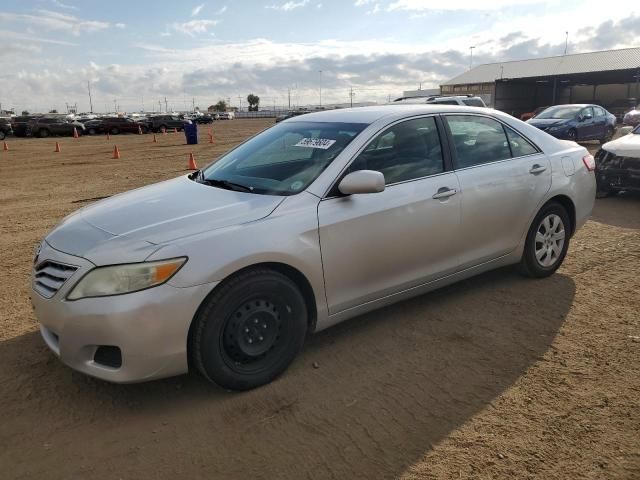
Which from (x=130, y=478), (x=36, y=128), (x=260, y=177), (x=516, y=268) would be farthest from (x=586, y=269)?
(x=36, y=128)

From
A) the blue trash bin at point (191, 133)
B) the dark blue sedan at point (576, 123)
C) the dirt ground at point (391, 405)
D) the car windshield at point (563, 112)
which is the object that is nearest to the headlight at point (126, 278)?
the dirt ground at point (391, 405)

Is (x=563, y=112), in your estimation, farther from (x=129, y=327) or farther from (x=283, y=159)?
(x=129, y=327)

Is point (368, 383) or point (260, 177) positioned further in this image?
point (260, 177)

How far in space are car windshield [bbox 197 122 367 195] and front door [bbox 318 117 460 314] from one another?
9.0 inches

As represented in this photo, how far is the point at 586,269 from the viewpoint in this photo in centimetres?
525

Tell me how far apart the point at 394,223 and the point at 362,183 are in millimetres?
465

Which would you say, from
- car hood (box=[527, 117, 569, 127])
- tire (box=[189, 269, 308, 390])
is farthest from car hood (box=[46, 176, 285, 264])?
car hood (box=[527, 117, 569, 127])

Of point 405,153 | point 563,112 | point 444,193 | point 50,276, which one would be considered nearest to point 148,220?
point 50,276

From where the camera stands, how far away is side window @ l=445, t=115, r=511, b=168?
4219 mm

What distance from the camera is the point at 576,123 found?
17156 mm

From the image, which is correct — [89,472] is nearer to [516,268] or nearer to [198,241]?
[198,241]

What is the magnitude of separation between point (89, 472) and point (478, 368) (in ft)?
7.63

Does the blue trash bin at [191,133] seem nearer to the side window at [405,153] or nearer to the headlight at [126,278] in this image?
the side window at [405,153]

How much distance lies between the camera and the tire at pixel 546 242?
4.72 metres
